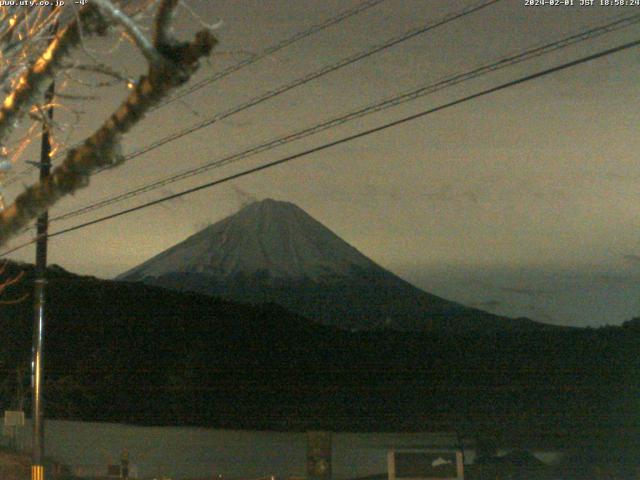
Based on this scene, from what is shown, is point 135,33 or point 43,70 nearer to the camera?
point 135,33

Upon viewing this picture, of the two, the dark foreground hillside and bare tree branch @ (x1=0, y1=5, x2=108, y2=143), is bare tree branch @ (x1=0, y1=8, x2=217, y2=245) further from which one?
the dark foreground hillside

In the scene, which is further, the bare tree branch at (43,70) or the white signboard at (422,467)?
the white signboard at (422,467)

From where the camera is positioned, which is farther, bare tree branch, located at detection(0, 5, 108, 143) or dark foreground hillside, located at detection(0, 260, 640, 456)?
dark foreground hillside, located at detection(0, 260, 640, 456)

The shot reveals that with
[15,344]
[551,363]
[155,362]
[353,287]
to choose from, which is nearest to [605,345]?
[551,363]

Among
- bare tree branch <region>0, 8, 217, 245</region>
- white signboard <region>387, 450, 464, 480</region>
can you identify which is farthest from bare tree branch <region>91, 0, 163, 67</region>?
white signboard <region>387, 450, 464, 480</region>

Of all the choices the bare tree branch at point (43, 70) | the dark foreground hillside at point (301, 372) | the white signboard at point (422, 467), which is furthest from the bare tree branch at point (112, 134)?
the dark foreground hillside at point (301, 372)

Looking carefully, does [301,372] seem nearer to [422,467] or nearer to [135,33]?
[422,467]

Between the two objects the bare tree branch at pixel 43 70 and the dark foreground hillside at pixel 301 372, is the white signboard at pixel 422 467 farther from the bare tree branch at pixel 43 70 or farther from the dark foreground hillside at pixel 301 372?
the dark foreground hillside at pixel 301 372

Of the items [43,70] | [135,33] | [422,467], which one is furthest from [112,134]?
[422,467]
